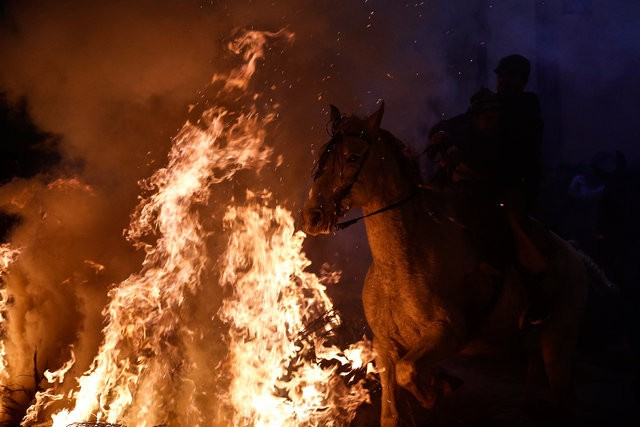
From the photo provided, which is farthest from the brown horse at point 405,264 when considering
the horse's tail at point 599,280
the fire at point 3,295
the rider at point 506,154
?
the fire at point 3,295

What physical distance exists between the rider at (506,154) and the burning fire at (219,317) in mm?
2270

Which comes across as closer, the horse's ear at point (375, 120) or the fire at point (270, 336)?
the horse's ear at point (375, 120)

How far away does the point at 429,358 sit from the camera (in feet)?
14.1

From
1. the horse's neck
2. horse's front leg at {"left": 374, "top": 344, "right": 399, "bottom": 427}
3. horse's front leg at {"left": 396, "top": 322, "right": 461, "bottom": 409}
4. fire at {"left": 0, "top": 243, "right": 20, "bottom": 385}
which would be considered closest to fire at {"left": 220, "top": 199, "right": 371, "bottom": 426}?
horse's front leg at {"left": 374, "top": 344, "right": 399, "bottom": 427}

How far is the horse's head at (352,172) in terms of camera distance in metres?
4.31

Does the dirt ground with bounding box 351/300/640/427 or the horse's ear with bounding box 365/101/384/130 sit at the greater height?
the horse's ear with bounding box 365/101/384/130

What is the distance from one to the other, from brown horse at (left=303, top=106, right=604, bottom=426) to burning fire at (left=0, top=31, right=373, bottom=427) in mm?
1543

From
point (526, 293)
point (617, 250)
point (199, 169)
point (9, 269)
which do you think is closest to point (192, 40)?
point (199, 169)

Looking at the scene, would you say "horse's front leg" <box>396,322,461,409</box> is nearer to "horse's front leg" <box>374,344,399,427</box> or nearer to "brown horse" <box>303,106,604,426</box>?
"brown horse" <box>303,106,604,426</box>

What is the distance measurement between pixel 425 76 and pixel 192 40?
683cm

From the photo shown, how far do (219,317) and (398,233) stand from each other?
3688mm

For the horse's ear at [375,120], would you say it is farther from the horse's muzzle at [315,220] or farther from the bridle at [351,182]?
the horse's muzzle at [315,220]

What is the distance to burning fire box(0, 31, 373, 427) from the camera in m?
6.38

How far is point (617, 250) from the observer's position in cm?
1230
